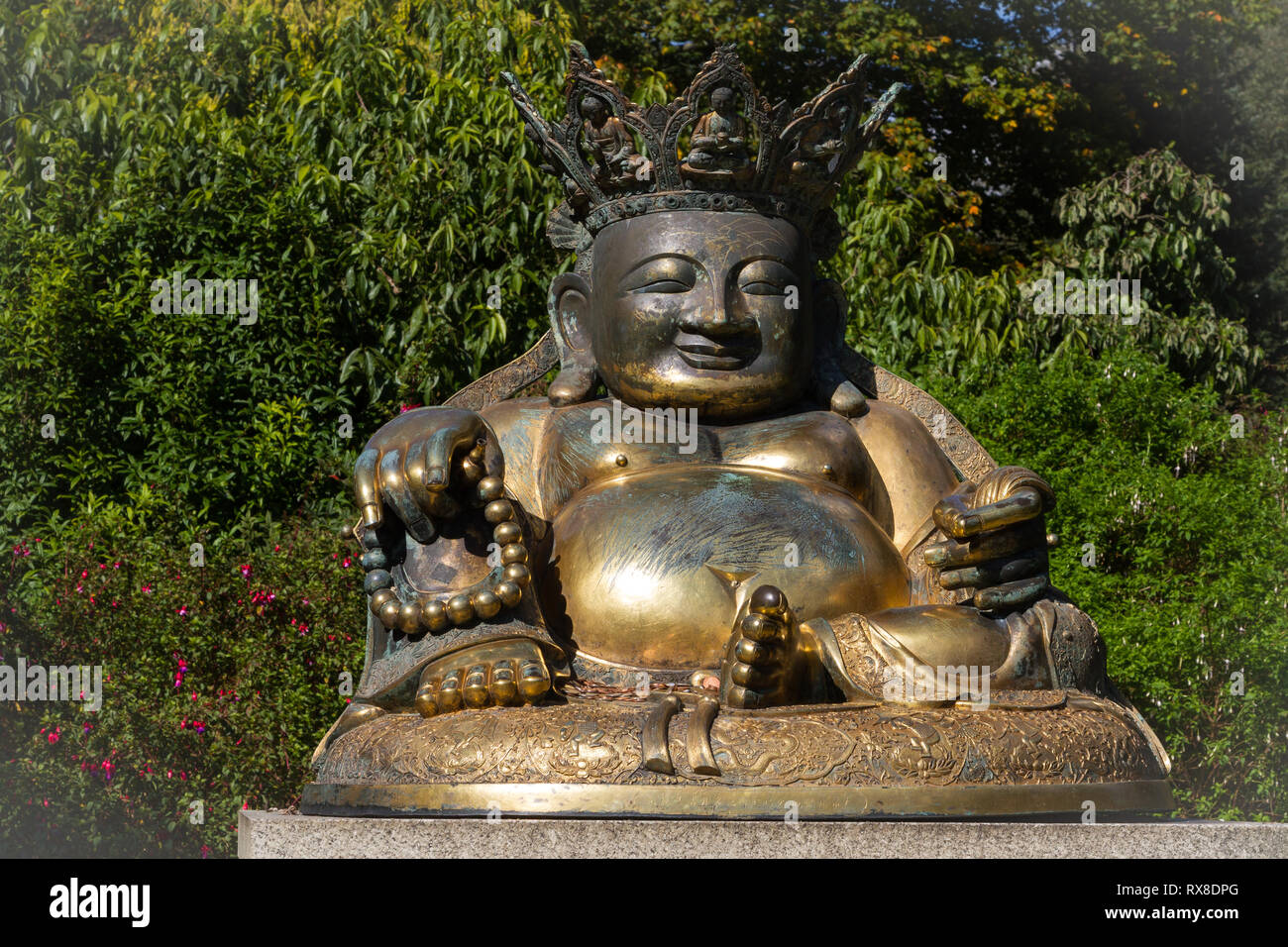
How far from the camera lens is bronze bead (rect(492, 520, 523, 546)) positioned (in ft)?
14.4

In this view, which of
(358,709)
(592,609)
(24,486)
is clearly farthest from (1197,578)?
(24,486)

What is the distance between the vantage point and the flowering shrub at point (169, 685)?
7.66 m

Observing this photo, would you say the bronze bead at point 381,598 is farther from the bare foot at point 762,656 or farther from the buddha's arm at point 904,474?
the buddha's arm at point 904,474

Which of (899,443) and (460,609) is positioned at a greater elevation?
(899,443)

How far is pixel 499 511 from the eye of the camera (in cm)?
443

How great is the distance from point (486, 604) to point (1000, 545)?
150 cm

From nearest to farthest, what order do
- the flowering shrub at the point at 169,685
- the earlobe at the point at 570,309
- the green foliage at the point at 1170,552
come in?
the earlobe at the point at 570,309, the flowering shrub at the point at 169,685, the green foliage at the point at 1170,552

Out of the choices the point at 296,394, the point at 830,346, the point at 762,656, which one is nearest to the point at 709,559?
the point at 762,656

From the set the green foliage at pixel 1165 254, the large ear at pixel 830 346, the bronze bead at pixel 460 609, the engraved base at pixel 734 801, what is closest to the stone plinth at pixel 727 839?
the engraved base at pixel 734 801

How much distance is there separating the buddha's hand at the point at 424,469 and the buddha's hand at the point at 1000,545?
53.4 inches

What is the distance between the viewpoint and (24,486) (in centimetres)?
845

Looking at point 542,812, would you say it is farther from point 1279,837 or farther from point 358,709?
point 1279,837

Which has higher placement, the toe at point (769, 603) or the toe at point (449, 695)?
the toe at point (769, 603)

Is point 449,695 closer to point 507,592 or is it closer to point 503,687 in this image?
point 503,687
